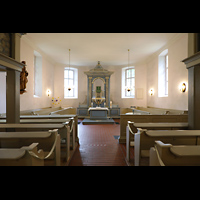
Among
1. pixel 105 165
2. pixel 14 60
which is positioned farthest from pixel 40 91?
pixel 105 165

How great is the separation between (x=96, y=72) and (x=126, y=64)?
9.08ft

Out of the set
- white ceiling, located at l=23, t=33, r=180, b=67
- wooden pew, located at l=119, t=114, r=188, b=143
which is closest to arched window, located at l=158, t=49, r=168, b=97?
white ceiling, located at l=23, t=33, r=180, b=67

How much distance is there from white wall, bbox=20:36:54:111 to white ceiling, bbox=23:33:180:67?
0.50m

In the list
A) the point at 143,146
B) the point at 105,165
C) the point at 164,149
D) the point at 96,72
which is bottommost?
the point at 105,165

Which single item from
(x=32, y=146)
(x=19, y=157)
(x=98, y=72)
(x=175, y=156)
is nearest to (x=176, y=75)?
(x=98, y=72)

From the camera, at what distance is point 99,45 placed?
8133 mm

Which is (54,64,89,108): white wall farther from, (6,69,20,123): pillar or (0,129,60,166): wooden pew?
(0,129,60,166): wooden pew

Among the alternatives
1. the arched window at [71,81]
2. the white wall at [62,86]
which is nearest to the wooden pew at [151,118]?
the white wall at [62,86]

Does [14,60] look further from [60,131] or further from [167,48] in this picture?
[167,48]

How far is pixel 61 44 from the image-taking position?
26.3ft

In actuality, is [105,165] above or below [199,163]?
below

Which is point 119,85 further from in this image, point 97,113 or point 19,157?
point 19,157

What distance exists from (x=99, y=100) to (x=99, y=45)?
4.17 metres
